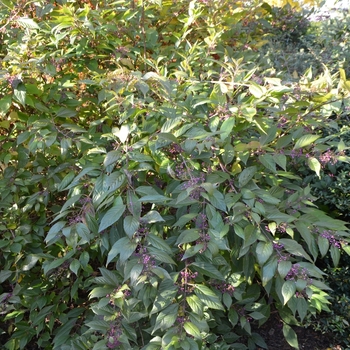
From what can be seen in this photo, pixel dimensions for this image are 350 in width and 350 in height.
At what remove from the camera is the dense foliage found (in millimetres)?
1764

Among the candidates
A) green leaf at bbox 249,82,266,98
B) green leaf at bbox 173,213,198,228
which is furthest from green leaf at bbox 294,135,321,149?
green leaf at bbox 173,213,198,228

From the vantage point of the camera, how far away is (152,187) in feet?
6.84

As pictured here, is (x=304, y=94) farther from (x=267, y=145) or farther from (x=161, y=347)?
(x=161, y=347)

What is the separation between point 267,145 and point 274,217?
0.42 metres

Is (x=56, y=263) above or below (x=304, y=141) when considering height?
below

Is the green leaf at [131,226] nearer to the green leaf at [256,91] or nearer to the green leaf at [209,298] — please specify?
the green leaf at [209,298]

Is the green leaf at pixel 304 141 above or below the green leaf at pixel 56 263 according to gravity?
above

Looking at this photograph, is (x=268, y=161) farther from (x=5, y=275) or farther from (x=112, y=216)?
(x=5, y=275)

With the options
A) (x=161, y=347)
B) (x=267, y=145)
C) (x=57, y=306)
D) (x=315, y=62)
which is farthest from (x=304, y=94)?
(x=315, y=62)

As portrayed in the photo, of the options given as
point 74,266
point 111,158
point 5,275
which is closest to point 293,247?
point 111,158

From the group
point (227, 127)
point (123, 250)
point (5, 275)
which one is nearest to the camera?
point (123, 250)

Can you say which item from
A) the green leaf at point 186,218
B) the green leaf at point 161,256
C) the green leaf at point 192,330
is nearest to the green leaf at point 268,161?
the green leaf at point 186,218

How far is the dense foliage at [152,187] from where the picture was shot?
1.76 m

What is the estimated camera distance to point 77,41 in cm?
250
